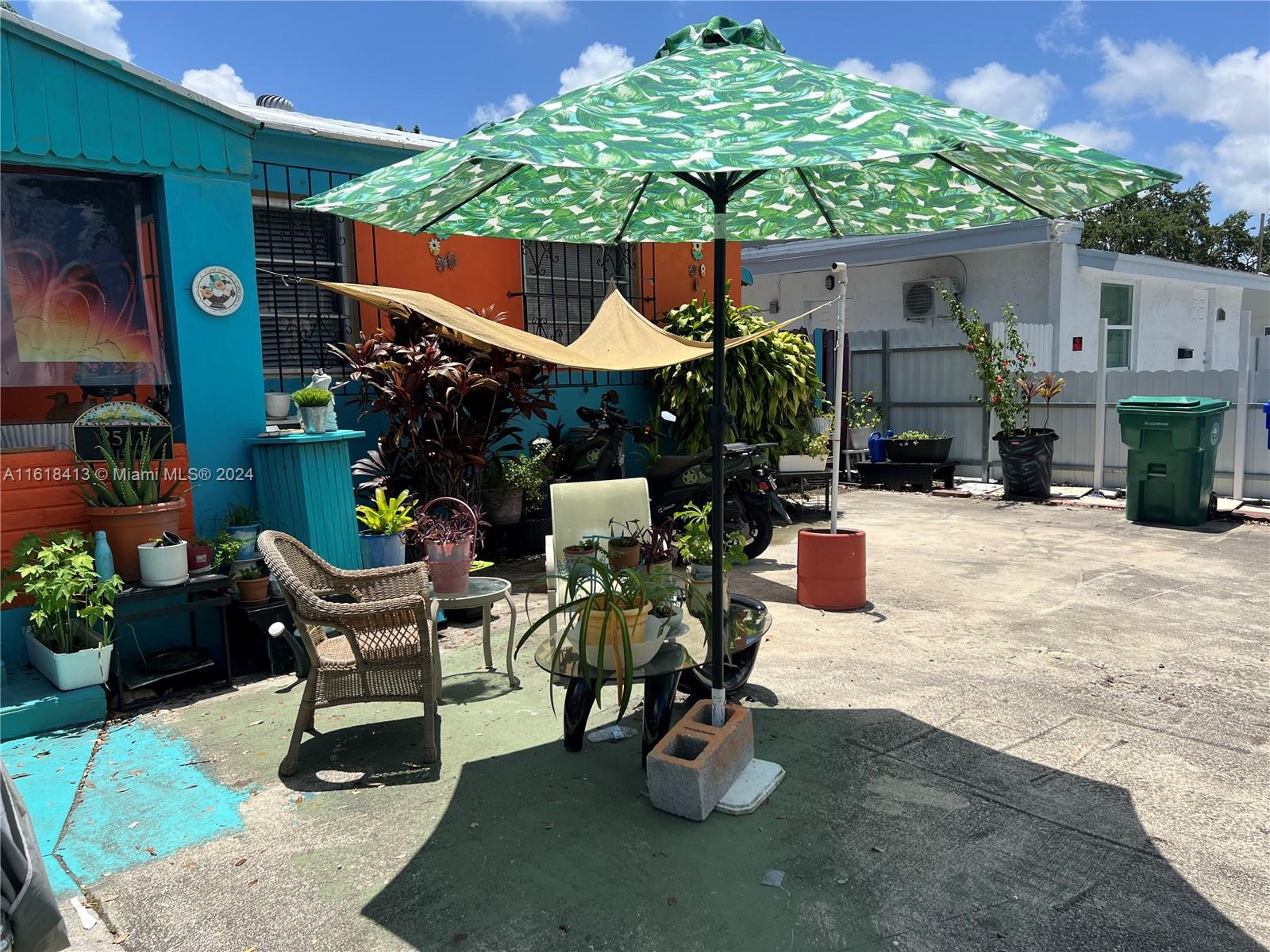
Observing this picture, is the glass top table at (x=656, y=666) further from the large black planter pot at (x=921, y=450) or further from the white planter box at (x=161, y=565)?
the large black planter pot at (x=921, y=450)

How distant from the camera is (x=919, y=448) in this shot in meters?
10.2

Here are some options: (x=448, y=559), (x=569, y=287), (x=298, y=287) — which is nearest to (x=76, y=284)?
(x=298, y=287)

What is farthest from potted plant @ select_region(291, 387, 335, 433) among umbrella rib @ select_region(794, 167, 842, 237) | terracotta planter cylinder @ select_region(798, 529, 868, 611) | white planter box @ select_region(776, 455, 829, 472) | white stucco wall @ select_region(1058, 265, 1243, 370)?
white stucco wall @ select_region(1058, 265, 1243, 370)

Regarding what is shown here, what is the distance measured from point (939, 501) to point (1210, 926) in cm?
748

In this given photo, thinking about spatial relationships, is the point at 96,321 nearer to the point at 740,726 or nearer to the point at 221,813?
the point at 221,813

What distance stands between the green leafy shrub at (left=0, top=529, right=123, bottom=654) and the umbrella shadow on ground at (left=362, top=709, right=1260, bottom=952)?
6.13 feet

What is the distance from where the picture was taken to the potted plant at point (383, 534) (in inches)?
196

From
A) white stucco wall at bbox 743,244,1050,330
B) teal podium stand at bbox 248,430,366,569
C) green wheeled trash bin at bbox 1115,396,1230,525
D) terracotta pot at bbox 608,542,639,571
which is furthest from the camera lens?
white stucco wall at bbox 743,244,1050,330

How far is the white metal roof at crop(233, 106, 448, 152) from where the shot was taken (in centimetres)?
608

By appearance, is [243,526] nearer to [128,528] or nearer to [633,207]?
[128,528]

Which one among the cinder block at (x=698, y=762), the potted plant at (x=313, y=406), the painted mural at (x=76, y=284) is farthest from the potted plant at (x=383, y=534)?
the cinder block at (x=698, y=762)

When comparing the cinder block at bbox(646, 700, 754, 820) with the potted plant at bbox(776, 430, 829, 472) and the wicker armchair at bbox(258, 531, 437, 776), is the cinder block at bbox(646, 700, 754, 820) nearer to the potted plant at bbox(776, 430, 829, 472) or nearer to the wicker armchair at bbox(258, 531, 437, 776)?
the wicker armchair at bbox(258, 531, 437, 776)

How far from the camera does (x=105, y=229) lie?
438cm

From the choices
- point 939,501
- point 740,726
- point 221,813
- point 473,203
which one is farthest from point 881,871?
point 939,501
